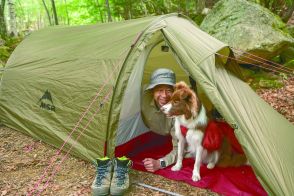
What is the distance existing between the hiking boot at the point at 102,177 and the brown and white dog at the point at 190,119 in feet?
2.76

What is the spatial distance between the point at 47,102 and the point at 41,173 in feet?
3.58

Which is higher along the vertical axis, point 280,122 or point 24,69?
point 24,69

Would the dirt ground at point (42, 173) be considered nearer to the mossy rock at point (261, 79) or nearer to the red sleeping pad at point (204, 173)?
the red sleeping pad at point (204, 173)

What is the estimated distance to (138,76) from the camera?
181 inches

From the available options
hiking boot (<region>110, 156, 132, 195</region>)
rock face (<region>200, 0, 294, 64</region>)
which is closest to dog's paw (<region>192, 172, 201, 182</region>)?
hiking boot (<region>110, 156, 132, 195</region>)

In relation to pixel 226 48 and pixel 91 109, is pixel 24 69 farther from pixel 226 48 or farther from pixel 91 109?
pixel 226 48

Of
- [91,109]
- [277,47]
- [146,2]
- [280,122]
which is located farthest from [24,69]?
[146,2]

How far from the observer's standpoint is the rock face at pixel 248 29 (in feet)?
21.0

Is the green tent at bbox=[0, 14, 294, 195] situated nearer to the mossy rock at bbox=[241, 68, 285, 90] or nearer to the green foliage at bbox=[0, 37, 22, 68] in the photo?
the mossy rock at bbox=[241, 68, 285, 90]

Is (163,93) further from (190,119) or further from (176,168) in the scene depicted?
(176,168)

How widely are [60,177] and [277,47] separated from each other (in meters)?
4.86

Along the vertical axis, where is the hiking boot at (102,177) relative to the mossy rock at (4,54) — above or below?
below

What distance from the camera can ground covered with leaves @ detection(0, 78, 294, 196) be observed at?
360 cm

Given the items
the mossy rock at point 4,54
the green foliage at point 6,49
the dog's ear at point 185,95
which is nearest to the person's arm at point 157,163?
the dog's ear at point 185,95
